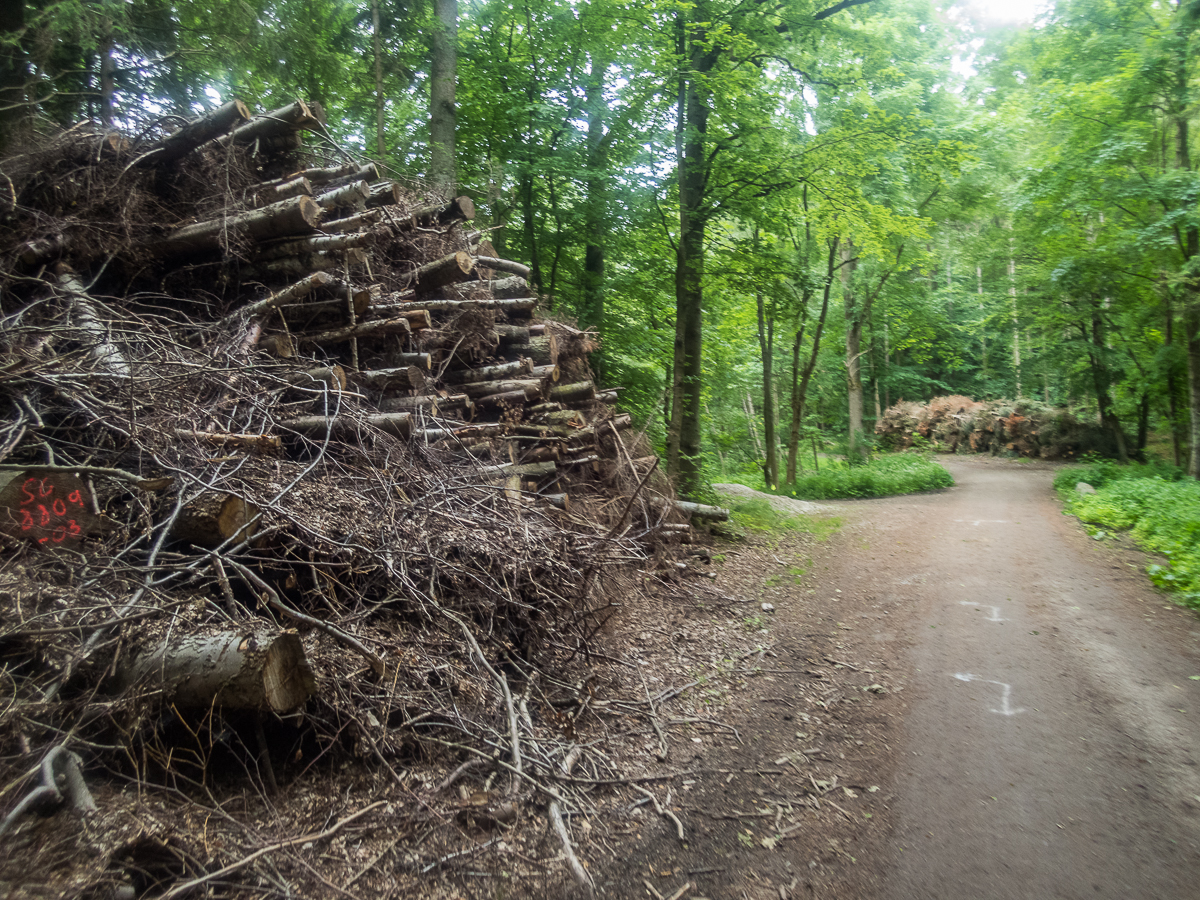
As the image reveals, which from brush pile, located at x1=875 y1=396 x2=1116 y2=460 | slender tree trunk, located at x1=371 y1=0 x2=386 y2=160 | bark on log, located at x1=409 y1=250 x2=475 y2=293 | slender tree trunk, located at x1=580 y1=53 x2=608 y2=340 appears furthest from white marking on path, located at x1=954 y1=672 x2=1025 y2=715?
brush pile, located at x1=875 y1=396 x2=1116 y2=460

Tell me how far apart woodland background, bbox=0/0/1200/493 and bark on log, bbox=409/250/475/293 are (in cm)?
297

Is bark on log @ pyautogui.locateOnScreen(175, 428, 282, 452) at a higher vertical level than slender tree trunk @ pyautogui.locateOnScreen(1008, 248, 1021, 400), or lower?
lower

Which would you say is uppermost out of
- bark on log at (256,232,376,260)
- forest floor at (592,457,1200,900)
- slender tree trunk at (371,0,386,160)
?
slender tree trunk at (371,0,386,160)

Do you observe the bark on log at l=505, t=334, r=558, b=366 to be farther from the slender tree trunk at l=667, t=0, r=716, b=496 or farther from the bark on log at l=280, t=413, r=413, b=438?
the slender tree trunk at l=667, t=0, r=716, b=496

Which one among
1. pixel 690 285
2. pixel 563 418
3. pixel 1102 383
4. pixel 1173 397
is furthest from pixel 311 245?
pixel 1102 383

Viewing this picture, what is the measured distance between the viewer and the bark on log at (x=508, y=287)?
30.9 ft

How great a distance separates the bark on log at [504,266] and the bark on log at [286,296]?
11.4ft

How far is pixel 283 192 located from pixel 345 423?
2.97m

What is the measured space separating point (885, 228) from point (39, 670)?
14593 mm

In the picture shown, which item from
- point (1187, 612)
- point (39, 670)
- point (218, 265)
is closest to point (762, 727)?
point (39, 670)

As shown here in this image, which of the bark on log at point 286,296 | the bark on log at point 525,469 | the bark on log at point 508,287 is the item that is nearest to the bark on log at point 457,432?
the bark on log at point 525,469

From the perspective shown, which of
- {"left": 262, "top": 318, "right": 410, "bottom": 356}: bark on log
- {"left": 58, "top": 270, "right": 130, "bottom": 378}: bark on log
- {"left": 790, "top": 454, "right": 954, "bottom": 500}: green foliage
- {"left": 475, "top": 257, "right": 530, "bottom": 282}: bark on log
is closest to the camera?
{"left": 58, "top": 270, "right": 130, "bottom": 378}: bark on log

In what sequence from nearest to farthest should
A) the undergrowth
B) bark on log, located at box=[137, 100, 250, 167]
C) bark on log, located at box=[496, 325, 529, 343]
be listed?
bark on log, located at box=[137, 100, 250, 167] < the undergrowth < bark on log, located at box=[496, 325, 529, 343]

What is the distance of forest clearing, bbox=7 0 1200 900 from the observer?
337 cm
